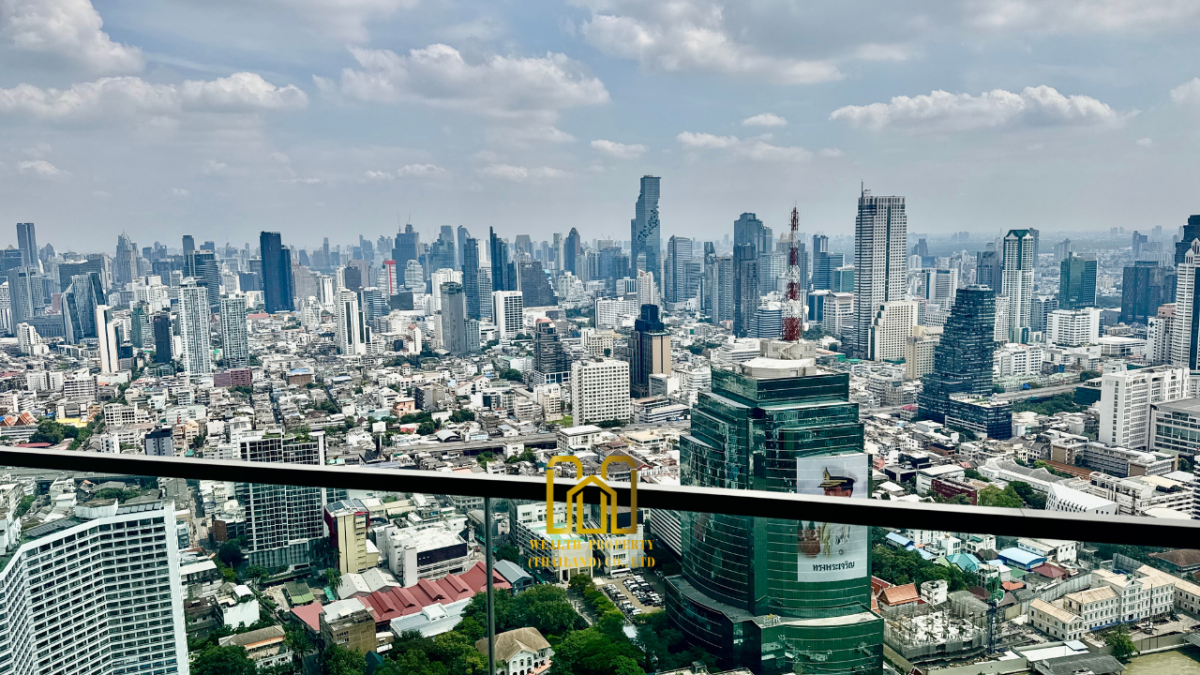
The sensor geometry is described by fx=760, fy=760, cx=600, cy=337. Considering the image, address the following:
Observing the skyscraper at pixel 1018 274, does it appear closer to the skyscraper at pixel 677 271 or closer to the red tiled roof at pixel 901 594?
the skyscraper at pixel 677 271

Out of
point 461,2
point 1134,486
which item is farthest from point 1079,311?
point 461,2

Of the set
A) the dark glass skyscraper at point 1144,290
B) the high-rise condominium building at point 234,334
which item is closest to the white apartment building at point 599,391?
the high-rise condominium building at point 234,334

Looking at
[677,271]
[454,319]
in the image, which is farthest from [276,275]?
[677,271]

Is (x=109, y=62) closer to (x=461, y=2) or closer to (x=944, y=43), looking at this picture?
(x=461, y=2)

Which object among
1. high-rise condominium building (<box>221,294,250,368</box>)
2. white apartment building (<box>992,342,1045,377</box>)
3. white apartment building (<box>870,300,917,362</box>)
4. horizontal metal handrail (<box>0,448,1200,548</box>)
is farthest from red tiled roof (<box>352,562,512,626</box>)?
white apartment building (<box>870,300,917,362</box>)

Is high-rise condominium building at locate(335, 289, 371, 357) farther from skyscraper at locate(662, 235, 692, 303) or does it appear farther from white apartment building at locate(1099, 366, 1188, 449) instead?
white apartment building at locate(1099, 366, 1188, 449)
